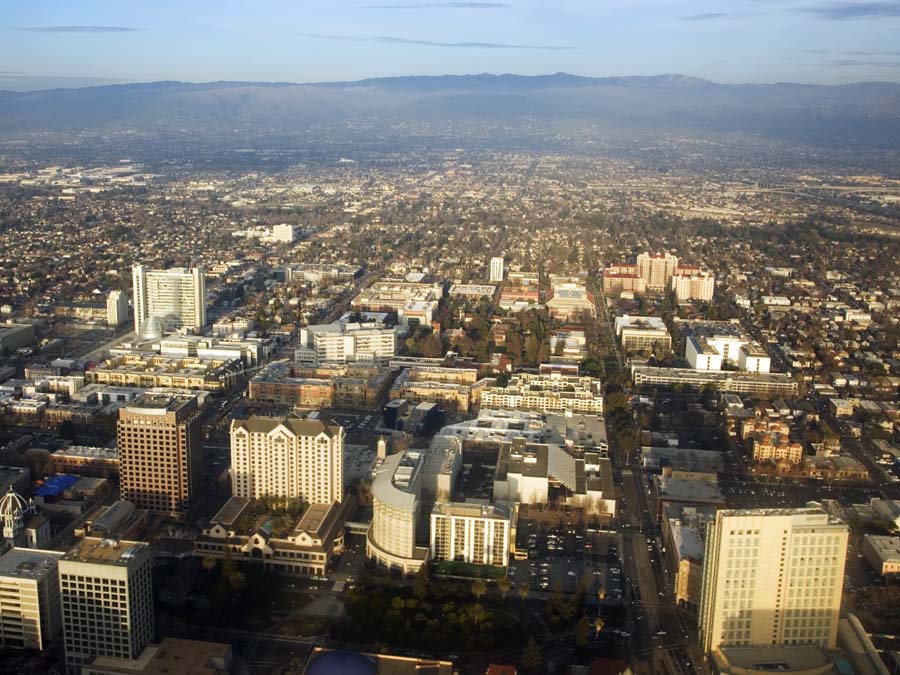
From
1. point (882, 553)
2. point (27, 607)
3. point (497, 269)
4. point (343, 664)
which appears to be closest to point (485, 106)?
point (497, 269)

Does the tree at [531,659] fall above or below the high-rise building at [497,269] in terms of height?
below

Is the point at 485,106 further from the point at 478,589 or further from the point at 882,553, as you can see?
the point at 478,589

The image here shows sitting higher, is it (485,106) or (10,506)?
(485,106)

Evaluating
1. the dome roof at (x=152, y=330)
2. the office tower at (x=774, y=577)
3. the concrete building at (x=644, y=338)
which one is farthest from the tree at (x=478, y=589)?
the dome roof at (x=152, y=330)

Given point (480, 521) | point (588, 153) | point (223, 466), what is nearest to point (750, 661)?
point (480, 521)

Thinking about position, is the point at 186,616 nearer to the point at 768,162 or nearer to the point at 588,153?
the point at 768,162

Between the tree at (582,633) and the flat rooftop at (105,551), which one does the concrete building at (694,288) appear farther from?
the flat rooftop at (105,551)

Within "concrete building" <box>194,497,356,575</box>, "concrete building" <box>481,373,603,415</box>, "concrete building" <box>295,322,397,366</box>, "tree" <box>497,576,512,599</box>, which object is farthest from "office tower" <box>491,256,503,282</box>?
"tree" <box>497,576,512,599</box>
